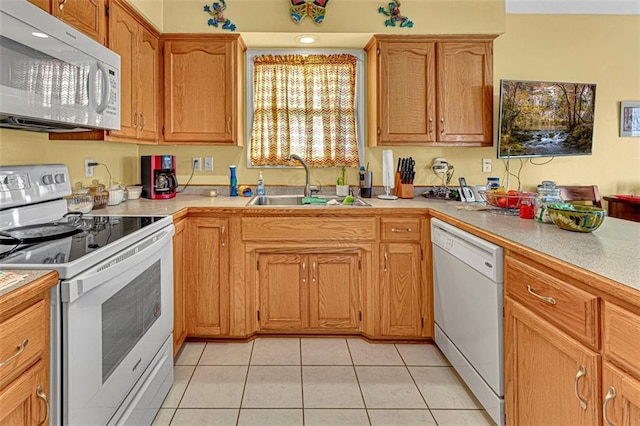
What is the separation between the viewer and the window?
3193mm

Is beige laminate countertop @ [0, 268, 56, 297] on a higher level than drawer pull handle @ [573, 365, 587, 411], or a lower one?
higher

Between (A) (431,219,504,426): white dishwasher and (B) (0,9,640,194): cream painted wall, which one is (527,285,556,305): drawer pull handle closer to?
(A) (431,219,504,426): white dishwasher

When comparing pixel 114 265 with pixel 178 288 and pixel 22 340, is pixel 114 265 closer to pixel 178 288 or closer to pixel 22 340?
pixel 22 340

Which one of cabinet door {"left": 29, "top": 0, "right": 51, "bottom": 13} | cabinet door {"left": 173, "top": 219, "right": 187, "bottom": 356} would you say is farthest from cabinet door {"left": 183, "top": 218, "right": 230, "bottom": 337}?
cabinet door {"left": 29, "top": 0, "right": 51, "bottom": 13}

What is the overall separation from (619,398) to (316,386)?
54.7 inches

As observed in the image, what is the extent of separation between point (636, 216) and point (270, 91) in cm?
300

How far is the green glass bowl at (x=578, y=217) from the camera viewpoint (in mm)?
1509

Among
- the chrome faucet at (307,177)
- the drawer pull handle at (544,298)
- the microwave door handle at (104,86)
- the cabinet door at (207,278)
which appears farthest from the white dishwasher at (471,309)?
the microwave door handle at (104,86)

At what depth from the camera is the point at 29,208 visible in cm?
171

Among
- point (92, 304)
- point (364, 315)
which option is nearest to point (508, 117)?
point (364, 315)

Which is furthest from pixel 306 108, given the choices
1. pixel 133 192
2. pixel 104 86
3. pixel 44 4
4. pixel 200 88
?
pixel 44 4

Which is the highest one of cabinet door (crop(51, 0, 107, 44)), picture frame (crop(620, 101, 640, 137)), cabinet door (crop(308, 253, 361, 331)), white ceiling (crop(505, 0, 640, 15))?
white ceiling (crop(505, 0, 640, 15))

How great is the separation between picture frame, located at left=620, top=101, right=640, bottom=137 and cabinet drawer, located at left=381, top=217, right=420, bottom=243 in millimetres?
2205

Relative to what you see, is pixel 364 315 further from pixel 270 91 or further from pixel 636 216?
pixel 636 216
